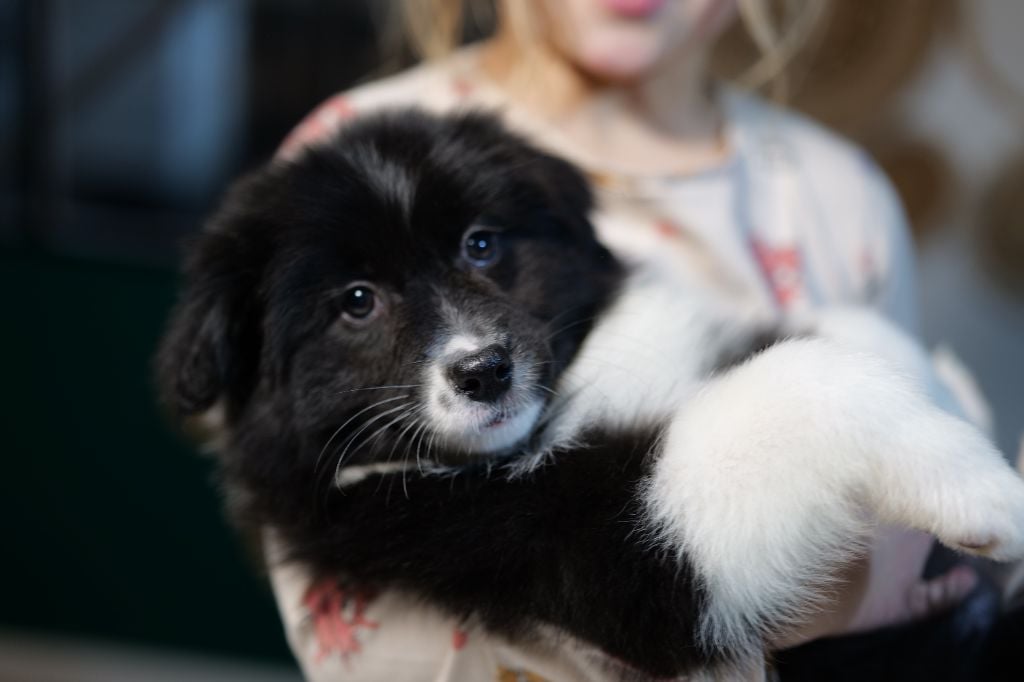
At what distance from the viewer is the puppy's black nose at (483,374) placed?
1321mm

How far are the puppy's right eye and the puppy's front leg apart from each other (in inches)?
20.0

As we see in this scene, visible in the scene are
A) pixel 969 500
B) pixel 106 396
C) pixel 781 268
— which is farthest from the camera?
pixel 106 396

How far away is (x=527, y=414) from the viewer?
4.56 feet

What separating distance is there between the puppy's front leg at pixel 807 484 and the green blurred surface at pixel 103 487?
2573 mm

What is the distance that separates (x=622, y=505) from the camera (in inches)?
49.6

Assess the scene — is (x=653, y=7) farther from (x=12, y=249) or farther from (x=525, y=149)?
(x=12, y=249)

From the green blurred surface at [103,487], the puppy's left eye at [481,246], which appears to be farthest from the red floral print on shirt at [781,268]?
the green blurred surface at [103,487]

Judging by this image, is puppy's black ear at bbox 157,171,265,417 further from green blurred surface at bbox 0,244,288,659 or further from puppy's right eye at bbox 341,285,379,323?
green blurred surface at bbox 0,244,288,659

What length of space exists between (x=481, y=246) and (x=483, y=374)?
289mm

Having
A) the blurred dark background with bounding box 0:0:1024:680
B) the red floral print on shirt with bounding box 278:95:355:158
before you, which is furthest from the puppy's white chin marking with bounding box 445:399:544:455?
the blurred dark background with bounding box 0:0:1024:680

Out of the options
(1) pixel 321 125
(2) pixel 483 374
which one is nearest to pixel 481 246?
(2) pixel 483 374

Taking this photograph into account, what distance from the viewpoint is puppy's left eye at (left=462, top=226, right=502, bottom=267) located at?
1.52 m

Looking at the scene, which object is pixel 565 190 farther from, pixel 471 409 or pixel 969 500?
pixel 969 500

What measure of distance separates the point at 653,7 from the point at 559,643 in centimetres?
116
